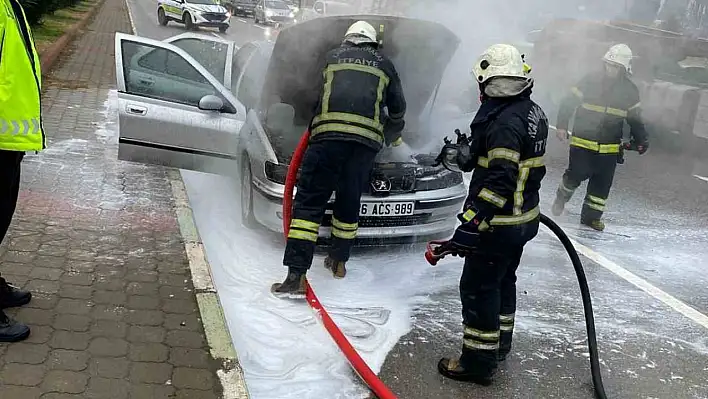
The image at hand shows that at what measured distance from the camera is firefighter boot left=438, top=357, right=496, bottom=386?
3.70 m

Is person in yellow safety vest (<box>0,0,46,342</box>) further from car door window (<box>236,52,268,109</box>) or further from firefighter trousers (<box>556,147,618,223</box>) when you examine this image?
firefighter trousers (<box>556,147,618,223</box>)

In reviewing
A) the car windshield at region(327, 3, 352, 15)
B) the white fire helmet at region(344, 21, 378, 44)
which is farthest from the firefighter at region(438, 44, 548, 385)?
the car windshield at region(327, 3, 352, 15)

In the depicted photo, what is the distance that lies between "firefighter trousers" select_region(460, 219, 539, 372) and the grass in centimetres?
1108

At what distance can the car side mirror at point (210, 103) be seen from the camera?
5660 millimetres

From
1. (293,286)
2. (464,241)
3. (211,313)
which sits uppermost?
(464,241)

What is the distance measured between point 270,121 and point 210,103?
519 mm

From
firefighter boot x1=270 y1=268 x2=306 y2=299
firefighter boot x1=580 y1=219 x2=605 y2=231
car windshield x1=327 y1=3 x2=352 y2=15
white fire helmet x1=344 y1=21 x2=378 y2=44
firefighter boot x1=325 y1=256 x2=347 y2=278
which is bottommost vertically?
firefighter boot x1=580 y1=219 x2=605 y2=231

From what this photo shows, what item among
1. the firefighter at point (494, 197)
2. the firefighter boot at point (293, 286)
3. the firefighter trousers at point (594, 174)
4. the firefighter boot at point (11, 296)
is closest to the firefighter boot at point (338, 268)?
the firefighter boot at point (293, 286)

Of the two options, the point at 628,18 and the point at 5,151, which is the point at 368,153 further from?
the point at 628,18

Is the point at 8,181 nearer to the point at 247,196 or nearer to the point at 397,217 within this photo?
the point at 247,196

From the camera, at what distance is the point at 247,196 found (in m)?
5.46

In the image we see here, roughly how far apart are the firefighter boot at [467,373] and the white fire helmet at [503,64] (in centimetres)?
153

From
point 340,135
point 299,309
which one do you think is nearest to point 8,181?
point 299,309

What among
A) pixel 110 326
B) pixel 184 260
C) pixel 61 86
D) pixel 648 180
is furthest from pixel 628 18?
pixel 61 86
